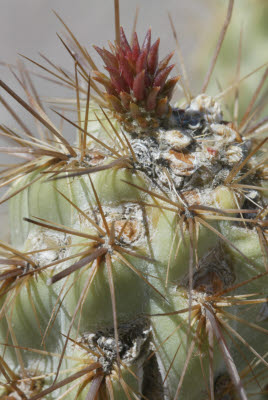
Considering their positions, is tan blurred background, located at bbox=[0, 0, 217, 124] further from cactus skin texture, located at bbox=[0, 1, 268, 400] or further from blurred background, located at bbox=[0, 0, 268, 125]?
cactus skin texture, located at bbox=[0, 1, 268, 400]

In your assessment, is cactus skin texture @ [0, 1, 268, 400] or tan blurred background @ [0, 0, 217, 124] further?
tan blurred background @ [0, 0, 217, 124]

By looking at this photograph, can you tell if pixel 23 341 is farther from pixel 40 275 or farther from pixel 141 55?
pixel 141 55

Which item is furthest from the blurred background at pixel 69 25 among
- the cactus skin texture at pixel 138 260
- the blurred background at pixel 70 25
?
the cactus skin texture at pixel 138 260

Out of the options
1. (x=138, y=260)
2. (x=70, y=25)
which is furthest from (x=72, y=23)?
(x=138, y=260)

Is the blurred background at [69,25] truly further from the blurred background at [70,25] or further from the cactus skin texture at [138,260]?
the cactus skin texture at [138,260]

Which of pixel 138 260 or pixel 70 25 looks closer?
pixel 138 260

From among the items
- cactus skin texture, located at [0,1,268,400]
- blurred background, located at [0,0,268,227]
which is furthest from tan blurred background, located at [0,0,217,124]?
cactus skin texture, located at [0,1,268,400]

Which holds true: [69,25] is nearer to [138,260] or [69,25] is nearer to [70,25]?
[70,25]

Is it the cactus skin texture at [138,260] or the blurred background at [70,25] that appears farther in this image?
the blurred background at [70,25]

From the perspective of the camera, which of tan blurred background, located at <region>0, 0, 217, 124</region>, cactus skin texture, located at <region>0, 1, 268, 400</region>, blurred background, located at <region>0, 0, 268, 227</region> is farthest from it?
tan blurred background, located at <region>0, 0, 217, 124</region>
